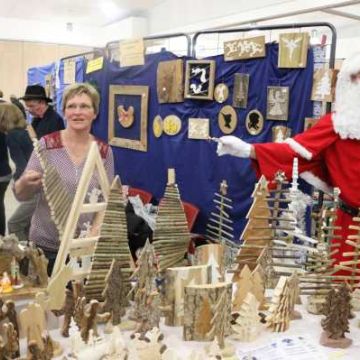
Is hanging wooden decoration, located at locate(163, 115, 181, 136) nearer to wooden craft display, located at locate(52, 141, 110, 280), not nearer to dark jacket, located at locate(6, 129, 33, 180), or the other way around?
dark jacket, located at locate(6, 129, 33, 180)

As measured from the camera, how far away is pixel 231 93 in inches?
126

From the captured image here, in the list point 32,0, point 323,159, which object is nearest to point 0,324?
point 323,159

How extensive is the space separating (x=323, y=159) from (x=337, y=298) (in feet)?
2.73

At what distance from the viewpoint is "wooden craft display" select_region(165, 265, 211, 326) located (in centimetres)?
138

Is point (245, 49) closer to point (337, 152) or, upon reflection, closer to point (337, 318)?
point (337, 152)

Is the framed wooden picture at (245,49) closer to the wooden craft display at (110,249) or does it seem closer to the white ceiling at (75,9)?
the wooden craft display at (110,249)

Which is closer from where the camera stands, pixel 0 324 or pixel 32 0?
pixel 0 324

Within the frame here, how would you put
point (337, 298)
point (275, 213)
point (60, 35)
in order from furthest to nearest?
point (60, 35)
point (275, 213)
point (337, 298)

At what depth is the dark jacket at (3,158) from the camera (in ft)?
10.7

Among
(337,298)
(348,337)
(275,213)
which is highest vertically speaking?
(275,213)

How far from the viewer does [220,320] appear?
4.17 feet

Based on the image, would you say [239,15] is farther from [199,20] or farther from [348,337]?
[348,337]

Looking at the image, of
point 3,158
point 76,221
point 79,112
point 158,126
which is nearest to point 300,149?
point 79,112

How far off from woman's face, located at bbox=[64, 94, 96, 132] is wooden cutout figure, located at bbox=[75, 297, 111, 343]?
2.26 feet
